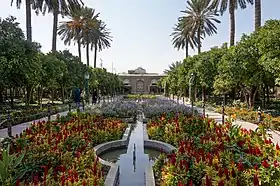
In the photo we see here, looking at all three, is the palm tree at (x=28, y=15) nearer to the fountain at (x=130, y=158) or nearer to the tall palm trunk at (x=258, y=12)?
the fountain at (x=130, y=158)

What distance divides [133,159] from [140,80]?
73429mm

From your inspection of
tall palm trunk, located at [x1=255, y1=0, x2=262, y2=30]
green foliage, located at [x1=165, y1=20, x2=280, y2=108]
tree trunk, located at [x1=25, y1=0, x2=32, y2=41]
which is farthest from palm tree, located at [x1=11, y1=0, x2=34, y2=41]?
tall palm trunk, located at [x1=255, y1=0, x2=262, y2=30]

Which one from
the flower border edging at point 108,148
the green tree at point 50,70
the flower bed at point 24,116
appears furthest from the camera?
the green tree at point 50,70

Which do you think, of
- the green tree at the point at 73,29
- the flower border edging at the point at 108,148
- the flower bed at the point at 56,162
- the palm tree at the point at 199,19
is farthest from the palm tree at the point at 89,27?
the flower bed at the point at 56,162

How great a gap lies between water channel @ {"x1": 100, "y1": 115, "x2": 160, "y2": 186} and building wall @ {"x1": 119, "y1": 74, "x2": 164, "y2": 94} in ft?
231

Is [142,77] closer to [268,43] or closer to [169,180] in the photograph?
[268,43]

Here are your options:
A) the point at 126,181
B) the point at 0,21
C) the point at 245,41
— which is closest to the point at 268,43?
the point at 245,41

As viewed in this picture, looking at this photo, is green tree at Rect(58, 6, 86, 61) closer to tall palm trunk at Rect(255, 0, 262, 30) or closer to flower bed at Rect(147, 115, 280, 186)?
tall palm trunk at Rect(255, 0, 262, 30)

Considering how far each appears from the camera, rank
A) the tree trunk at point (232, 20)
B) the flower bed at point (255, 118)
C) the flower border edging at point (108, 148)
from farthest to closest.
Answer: the tree trunk at point (232, 20) → the flower bed at point (255, 118) → the flower border edging at point (108, 148)

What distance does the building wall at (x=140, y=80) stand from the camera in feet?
268

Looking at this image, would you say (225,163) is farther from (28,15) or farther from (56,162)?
(28,15)

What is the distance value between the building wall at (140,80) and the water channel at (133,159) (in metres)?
70.3

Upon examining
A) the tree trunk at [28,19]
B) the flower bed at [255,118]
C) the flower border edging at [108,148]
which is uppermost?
the tree trunk at [28,19]

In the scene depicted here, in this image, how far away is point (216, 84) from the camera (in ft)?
78.4
